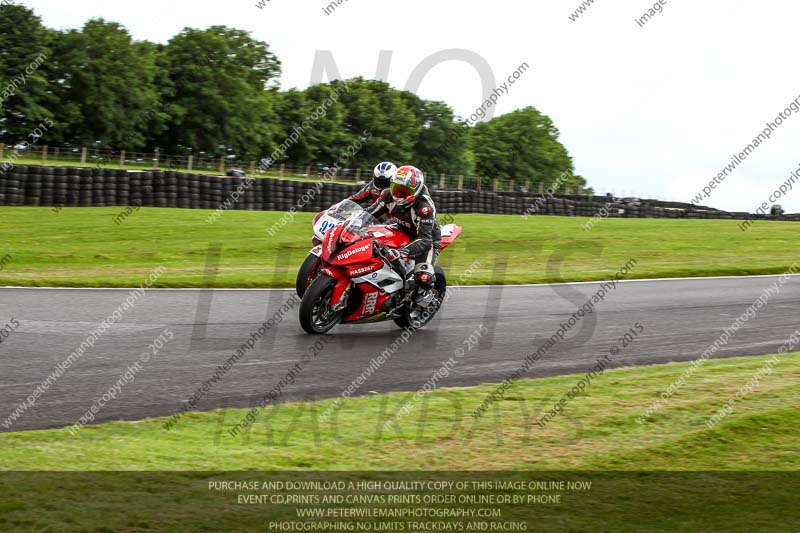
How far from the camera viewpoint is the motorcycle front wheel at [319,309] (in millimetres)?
9930

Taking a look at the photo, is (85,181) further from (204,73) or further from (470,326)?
(204,73)

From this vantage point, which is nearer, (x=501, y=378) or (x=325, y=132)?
(x=501, y=378)

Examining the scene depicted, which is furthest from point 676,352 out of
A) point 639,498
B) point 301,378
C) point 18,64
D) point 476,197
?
point 18,64

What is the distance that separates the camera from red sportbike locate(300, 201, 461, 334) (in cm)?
995

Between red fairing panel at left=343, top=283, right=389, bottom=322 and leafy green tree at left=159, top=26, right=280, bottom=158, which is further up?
leafy green tree at left=159, top=26, right=280, bottom=158

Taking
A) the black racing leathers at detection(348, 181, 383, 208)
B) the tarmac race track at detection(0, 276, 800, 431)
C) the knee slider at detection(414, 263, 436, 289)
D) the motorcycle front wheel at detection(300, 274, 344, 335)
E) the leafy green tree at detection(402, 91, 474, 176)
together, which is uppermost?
the leafy green tree at detection(402, 91, 474, 176)

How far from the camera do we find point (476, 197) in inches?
1430

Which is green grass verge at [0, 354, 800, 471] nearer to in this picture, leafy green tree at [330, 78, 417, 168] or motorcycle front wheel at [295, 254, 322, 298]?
motorcycle front wheel at [295, 254, 322, 298]

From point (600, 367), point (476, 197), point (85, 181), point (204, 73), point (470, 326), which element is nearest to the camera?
point (600, 367)

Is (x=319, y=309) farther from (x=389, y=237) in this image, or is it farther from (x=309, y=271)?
(x=309, y=271)

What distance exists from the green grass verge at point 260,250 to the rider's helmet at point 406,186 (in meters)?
4.83

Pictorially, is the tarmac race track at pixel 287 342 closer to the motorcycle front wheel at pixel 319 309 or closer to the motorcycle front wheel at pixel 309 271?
the motorcycle front wheel at pixel 319 309

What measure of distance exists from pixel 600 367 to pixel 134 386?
468 centimetres

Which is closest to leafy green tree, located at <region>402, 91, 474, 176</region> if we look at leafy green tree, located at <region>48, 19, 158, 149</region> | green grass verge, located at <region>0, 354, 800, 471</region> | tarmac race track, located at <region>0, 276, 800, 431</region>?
leafy green tree, located at <region>48, 19, 158, 149</region>
